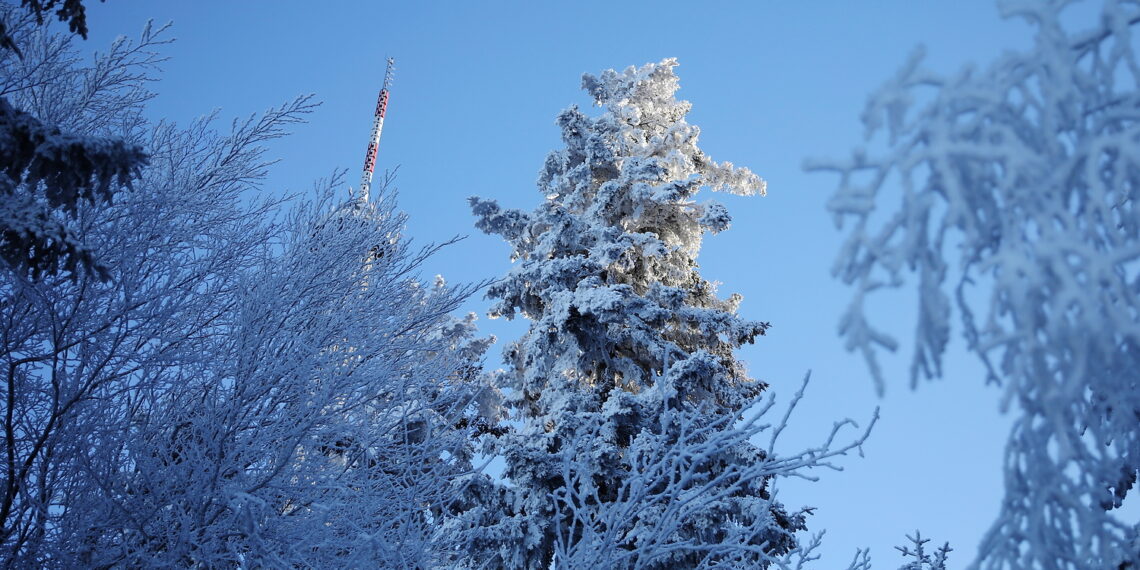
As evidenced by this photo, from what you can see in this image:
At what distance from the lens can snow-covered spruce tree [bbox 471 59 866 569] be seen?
10508 mm

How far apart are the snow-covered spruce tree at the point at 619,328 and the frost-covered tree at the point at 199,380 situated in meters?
2.38

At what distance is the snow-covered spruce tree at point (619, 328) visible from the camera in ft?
34.5

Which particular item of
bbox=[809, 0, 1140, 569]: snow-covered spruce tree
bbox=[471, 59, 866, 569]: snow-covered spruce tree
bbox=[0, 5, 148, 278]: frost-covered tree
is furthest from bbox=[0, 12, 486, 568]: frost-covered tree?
bbox=[809, 0, 1140, 569]: snow-covered spruce tree

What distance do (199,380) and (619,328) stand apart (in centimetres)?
682

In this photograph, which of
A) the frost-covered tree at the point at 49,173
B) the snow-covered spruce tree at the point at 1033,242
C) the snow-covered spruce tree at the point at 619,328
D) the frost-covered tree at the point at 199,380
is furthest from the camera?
the snow-covered spruce tree at the point at 619,328

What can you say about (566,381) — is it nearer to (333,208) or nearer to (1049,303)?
(333,208)

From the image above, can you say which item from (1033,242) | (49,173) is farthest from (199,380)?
(1033,242)

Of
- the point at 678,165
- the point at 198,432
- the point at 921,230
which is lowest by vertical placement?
the point at 921,230

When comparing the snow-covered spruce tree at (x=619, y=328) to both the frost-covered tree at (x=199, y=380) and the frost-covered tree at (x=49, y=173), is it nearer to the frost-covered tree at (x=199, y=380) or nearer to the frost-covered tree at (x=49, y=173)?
the frost-covered tree at (x=199, y=380)

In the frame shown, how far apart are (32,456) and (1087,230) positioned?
6507mm

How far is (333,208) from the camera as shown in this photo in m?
8.38

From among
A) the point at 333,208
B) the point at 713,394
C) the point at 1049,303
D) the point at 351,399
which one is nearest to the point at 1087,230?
the point at 1049,303

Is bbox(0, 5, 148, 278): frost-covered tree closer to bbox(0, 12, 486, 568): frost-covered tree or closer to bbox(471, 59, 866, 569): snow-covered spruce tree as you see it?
bbox(0, 12, 486, 568): frost-covered tree

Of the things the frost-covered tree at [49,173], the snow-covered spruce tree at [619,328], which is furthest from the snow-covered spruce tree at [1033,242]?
the snow-covered spruce tree at [619,328]
